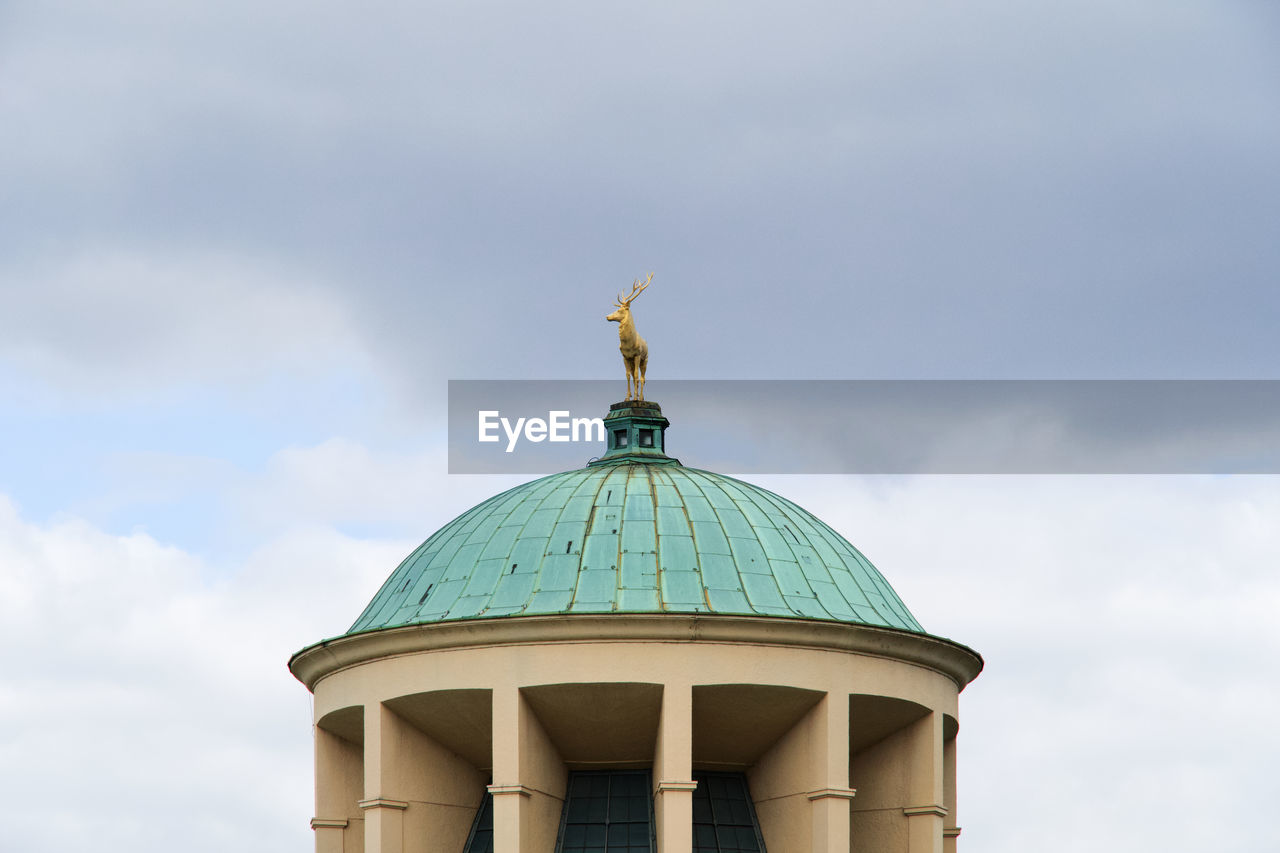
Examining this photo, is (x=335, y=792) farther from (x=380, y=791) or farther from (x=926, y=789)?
(x=926, y=789)

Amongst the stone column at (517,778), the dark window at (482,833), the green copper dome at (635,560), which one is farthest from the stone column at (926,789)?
the dark window at (482,833)

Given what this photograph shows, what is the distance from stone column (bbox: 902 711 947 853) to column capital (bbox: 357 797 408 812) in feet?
32.8

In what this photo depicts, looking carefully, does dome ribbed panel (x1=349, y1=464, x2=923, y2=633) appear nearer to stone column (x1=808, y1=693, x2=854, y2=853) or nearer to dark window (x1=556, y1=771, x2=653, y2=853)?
stone column (x1=808, y1=693, x2=854, y2=853)

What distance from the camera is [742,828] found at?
5209 centimetres

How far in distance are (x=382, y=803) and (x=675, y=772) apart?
5.96 m

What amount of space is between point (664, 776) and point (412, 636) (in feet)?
18.6

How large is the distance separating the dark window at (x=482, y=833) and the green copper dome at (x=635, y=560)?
4.40 meters

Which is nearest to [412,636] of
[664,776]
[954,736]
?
[664,776]

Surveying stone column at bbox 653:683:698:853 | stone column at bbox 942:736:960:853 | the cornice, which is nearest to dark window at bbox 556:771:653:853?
stone column at bbox 653:683:698:853

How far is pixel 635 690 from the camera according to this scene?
49.8m

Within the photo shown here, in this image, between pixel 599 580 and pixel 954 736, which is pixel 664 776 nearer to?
pixel 599 580

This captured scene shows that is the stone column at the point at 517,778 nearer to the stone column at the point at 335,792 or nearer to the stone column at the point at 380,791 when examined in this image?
the stone column at the point at 380,791

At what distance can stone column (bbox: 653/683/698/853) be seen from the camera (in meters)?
49.2

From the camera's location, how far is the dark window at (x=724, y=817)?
51.7m
